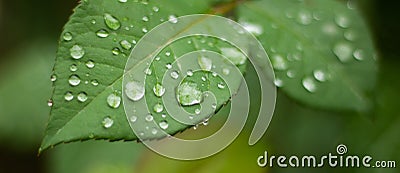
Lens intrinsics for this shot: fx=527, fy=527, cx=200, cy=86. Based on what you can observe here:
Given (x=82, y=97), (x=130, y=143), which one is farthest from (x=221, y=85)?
(x=130, y=143)

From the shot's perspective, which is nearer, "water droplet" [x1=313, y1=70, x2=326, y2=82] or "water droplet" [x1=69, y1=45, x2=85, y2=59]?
"water droplet" [x1=69, y1=45, x2=85, y2=59]

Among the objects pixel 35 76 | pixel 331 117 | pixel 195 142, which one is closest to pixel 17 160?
pixel 35 76

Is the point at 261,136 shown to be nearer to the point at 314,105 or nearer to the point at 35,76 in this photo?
the point at 314,105

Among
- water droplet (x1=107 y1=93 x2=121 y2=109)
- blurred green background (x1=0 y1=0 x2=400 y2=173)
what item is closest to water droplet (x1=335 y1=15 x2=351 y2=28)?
blurred green background (x1=0 y1=0 x2=400 y2=173)

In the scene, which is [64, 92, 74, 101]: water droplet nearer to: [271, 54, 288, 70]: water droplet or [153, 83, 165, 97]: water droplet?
[153, 83, 165, 97]: water droplet

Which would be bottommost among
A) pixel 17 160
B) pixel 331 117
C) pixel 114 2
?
pixel 17 160

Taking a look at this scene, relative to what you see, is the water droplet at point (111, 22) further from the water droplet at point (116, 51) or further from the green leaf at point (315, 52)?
the green leaf at point (315, 52)

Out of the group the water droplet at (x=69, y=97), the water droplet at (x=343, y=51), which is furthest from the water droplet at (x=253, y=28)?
the water droplet at (x=69, y=97)
